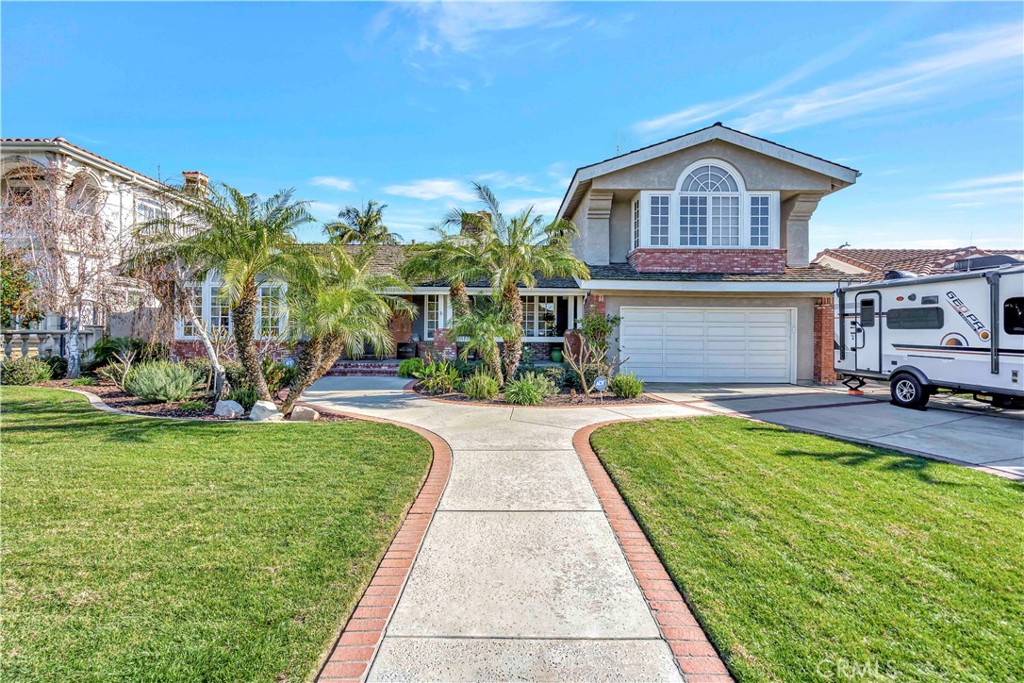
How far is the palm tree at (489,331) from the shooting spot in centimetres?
1174

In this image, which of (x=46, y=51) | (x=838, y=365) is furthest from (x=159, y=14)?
(x=838, y=365)

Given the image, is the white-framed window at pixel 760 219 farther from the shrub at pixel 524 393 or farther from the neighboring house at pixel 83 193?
the neighboring house at pixel 83 193

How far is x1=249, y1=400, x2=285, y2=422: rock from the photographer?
8.91 meters

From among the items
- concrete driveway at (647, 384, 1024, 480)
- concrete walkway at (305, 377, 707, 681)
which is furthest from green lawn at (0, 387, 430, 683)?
concrete driveway at (647, 384, 1024, 480)

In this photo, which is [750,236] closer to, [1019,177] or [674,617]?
[1019,177]

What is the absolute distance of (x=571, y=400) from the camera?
11.5 meters

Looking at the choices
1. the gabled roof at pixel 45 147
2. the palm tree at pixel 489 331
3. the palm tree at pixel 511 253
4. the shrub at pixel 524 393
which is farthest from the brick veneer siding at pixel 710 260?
the gabled roof at pixel 45 147

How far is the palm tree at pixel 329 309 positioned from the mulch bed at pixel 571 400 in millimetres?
2772

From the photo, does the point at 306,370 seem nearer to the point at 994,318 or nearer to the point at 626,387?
the point at 626,387

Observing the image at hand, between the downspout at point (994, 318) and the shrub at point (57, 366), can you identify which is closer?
the downspout at point (994, 318)

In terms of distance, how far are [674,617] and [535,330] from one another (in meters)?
16.0

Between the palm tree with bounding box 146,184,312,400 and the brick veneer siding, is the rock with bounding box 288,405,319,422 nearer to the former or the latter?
the palm tree with bounding box 146,184,312,400

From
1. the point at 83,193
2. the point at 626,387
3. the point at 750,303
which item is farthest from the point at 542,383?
the point at 83,193

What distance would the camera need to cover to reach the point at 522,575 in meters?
3.71
